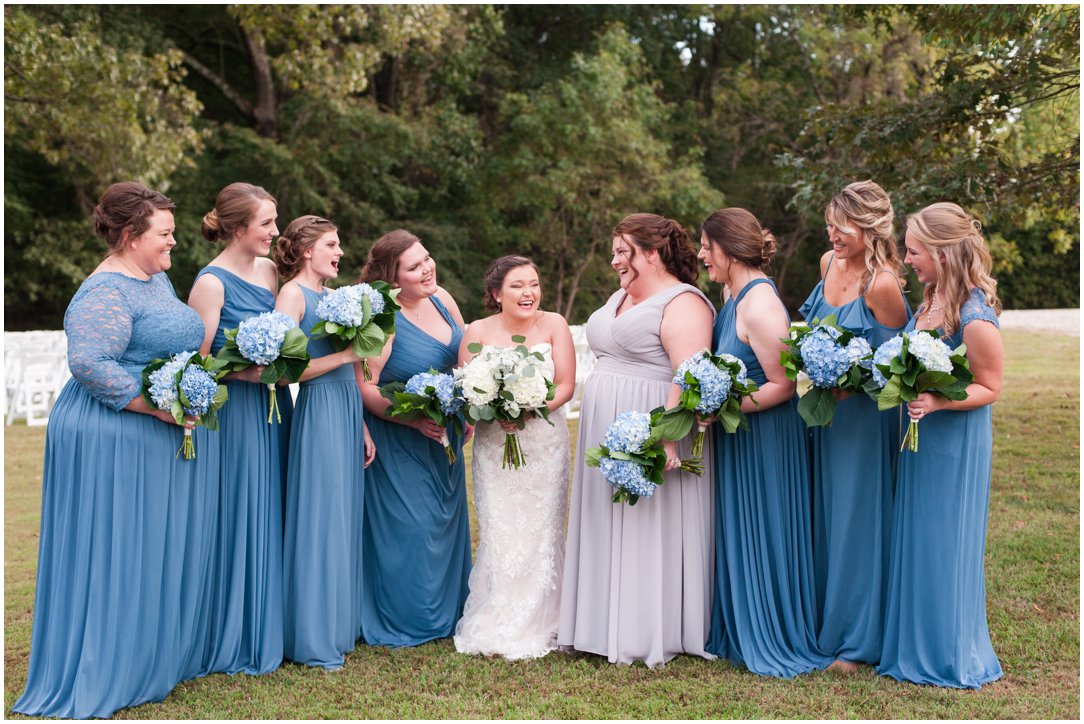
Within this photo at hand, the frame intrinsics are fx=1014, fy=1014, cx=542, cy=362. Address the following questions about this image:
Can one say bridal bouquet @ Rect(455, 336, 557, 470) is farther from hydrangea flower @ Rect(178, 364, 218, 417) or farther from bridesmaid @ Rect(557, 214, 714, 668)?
hydrangea flower @ Rect(178, 364, 218, 417)

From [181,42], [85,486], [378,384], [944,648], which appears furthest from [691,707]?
[181,42]

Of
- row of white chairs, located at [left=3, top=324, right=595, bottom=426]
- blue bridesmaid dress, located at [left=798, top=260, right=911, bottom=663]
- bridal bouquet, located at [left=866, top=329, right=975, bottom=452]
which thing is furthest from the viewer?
row of white chairs, located at [left=3, top=324, right=595, bottom=426]

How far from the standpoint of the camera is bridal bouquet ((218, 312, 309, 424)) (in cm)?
505

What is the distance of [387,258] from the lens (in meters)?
A: 5.86

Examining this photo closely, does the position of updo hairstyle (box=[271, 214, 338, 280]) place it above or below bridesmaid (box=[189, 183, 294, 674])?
above

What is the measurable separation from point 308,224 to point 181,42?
71.4ft

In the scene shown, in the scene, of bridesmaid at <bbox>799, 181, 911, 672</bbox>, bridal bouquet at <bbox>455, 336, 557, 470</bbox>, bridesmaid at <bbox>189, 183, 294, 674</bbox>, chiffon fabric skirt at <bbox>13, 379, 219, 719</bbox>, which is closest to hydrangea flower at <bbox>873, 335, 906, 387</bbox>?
bridesmaid at <bbox>799, 181, 911, 672</bbox>

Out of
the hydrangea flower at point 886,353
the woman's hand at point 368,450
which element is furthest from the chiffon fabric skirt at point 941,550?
the woman's hand at point 368,450

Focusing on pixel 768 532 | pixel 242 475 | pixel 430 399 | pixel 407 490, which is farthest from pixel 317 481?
pixel 768 532

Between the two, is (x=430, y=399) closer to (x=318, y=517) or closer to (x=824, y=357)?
(x=318, y=517)

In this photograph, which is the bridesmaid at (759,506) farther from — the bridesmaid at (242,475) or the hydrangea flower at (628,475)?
the bridesmaid at (242,475)

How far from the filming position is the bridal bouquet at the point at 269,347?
5047 millimetres

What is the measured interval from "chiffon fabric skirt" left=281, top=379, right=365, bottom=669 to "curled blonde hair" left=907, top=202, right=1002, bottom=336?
317 cm

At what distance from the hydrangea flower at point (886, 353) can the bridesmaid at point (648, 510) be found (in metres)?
0.93
